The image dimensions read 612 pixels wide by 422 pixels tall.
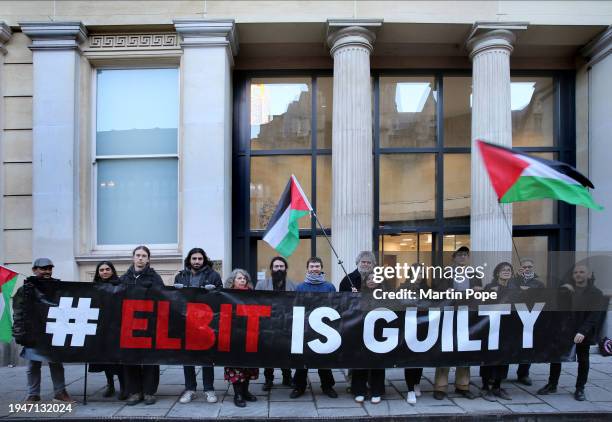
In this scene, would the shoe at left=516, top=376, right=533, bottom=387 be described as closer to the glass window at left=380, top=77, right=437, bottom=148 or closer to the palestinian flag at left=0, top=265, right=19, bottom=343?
the glass window at left=380, top=77, right=437, bottom=148

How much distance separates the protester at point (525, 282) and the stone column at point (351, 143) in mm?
Answer: 3091

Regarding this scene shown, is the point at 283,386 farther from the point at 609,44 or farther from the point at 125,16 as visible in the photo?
the point at 609,44

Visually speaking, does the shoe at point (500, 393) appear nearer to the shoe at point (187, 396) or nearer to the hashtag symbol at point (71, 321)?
the shoe at point (187, 396)

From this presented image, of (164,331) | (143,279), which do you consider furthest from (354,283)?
(143,279)

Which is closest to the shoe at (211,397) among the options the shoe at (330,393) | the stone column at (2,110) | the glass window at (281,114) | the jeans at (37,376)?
the shoe at (330,393)

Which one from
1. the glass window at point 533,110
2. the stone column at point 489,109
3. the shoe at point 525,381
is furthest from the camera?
the glass window at point 533,110

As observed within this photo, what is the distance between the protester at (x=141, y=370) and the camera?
6301mm

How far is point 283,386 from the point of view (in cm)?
706

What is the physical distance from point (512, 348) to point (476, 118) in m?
5.05

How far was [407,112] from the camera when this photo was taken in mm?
11086

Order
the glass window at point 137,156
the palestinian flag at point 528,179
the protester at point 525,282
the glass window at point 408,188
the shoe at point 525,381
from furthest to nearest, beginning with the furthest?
the glass window at point 408,188
the glass window at point 137,156
the shoe at point 525,381
the protester at point 525,282
the palestinian flag at point 528,179

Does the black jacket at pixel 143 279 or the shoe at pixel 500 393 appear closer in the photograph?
the black jacket at pixel 143 279

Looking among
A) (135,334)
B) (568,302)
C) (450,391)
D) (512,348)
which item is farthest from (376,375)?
(135,334)

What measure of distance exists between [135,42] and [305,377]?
7.38m
